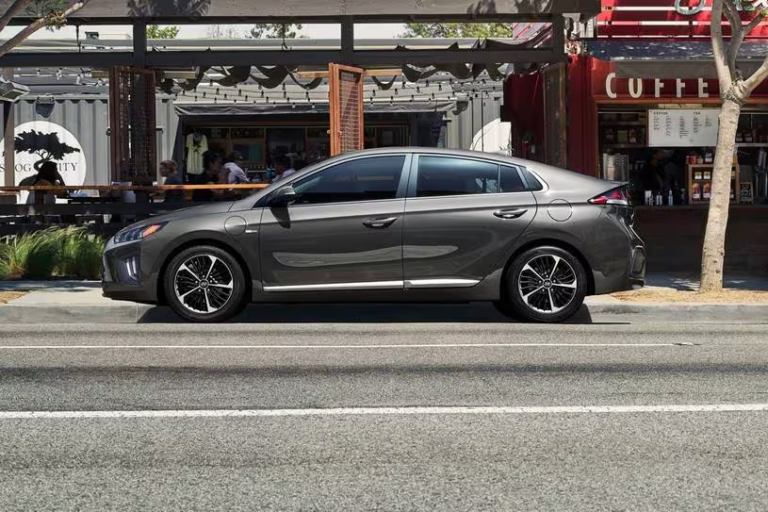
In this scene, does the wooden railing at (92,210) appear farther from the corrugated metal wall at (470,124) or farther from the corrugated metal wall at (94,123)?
the corrugated metal wall at (470,124)

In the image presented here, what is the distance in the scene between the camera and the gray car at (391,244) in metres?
10.6

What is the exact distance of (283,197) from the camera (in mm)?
10578

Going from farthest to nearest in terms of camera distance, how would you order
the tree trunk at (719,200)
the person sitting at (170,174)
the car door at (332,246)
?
the person sitting at (170,174) → the tree trunk at (719,200) → the car door at (332,246)

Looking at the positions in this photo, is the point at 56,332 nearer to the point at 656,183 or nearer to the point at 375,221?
the point at 375,221

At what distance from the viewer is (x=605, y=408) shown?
21.2ft

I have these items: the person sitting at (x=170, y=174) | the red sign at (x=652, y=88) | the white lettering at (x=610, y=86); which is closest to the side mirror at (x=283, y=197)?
the red sign at (x=652, y=88)

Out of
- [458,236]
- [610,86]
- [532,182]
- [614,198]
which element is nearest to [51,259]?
[458,236]

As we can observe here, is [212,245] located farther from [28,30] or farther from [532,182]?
[28,30]

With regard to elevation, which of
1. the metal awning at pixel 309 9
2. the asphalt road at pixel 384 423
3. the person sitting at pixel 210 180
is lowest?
the asphalt road at pixel 384 423

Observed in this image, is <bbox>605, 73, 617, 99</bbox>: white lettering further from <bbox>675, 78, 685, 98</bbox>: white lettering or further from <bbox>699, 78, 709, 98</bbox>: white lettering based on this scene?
<bbox>699, 78, 709, 98</bbox>: white lettering

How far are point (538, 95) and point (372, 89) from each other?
720 cm

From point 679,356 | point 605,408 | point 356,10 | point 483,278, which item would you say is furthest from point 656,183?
point 605,408

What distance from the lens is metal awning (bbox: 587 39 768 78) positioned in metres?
14.9

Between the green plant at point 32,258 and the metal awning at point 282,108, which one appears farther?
the metal awning at point 282,108
